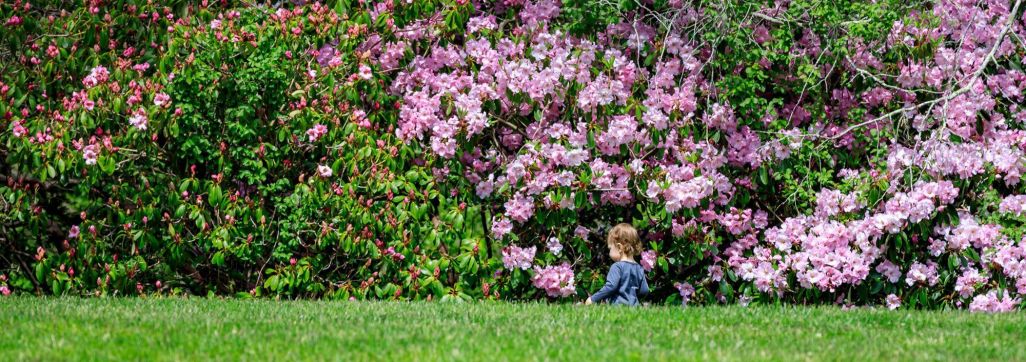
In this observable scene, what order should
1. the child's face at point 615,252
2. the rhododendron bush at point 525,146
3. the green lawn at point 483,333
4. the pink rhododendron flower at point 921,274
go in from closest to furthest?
the green lawn at point 483,333 → the child's face at point 615,252 → the rhododendron bush at point 525,146 → the pink rhododendron flower at point 921,274

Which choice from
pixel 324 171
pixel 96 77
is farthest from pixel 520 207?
pixel 96 77

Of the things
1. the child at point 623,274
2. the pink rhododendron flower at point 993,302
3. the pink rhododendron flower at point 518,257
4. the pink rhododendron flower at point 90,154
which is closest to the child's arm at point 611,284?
the child at point 623,274

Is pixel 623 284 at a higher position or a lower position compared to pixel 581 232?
higher

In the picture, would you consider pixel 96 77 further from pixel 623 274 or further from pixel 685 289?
pixel 685 289

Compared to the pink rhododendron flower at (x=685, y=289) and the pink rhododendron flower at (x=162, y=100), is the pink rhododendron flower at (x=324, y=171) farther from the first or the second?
the pink rhododendron flower at (x=685, y=289)

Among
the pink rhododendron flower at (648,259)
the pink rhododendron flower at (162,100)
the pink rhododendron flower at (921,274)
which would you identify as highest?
the pink rhododendron flower at (162,100)

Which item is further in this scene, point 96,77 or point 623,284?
point 96,77

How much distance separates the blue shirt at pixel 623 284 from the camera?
8078 millimetres

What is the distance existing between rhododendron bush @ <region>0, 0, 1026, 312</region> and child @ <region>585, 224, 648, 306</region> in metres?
0.61

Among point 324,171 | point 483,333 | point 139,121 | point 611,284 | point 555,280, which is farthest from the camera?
point 555,280

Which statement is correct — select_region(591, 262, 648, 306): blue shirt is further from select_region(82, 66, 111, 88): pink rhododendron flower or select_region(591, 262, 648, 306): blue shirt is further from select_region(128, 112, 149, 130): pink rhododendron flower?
select_region(82, 66, 111, 88): pink rhododendron flower

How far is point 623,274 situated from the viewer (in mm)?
8086

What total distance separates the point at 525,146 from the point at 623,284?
1.28m

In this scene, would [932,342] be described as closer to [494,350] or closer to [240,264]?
[494,350]
